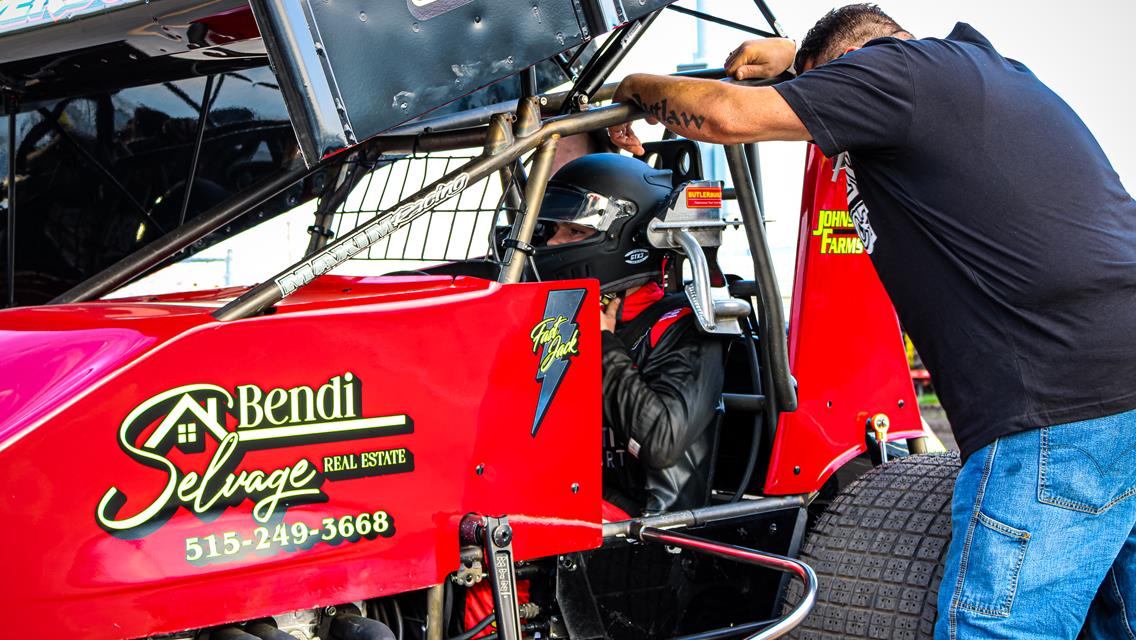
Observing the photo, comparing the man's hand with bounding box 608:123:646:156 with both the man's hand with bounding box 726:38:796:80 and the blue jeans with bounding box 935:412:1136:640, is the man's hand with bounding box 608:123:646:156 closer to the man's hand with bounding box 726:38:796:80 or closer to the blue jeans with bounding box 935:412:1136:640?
the man's hand with bounding box 726:38:796:80

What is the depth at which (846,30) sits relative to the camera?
2502 mm

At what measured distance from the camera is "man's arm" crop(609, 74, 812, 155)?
2.17m

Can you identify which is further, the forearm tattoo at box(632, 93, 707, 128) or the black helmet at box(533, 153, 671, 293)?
the black helmet at box(533, 153, 671, 293)

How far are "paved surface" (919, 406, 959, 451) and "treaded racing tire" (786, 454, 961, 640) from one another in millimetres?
6358

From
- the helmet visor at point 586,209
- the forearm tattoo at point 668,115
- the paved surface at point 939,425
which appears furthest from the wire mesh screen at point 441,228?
the paved surface at point 939,425

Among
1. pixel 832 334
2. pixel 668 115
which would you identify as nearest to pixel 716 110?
pixel 668 115

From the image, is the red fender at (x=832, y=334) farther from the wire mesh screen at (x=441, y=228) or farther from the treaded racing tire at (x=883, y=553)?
the wire mesh screen at (x=441, y=228)

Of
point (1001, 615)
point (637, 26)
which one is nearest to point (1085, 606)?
point (1001, 615)

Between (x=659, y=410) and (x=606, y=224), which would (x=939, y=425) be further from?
(x=659, y=410)

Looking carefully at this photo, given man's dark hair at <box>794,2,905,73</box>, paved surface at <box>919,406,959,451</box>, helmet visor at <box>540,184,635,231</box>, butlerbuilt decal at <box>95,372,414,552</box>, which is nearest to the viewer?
butlerbuilt decal at <box>95,372,414,552</box>

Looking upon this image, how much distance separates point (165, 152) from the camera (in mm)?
3553

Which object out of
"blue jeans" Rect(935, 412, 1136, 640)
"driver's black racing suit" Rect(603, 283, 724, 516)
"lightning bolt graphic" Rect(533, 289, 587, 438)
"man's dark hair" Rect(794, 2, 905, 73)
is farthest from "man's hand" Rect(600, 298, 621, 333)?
"blue jeans" Rect(935, 412, 1136, 640)

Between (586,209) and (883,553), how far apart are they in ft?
3.73

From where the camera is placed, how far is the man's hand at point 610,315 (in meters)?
3.01
